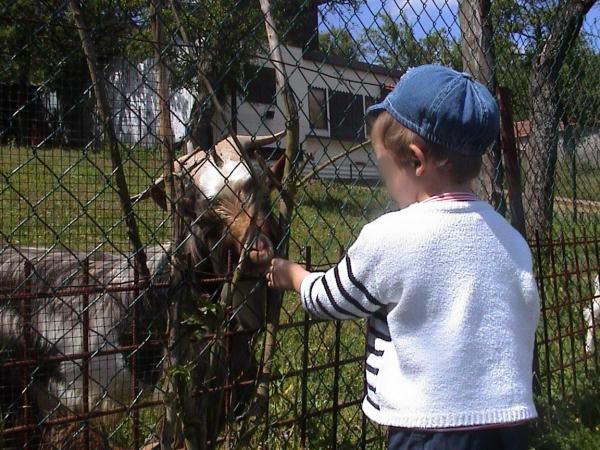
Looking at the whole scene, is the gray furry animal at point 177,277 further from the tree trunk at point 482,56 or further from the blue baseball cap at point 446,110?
the tree trunk at point 482,56

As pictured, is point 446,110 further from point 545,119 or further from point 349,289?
point 545,119

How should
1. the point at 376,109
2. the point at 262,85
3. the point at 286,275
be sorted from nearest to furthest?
the point at 376,109 → the point at 286,275 → the point at 262,85

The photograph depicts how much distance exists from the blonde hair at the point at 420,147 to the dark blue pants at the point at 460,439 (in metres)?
0.71

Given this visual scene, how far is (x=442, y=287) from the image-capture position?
212cm

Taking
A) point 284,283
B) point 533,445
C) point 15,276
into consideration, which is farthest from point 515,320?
point 15,276

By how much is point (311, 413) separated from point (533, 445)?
1403mm

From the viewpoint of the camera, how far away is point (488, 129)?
2.18 metres

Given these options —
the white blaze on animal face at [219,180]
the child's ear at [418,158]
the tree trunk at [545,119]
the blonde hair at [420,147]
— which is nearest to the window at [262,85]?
the white blaze on animal face at [219,180]

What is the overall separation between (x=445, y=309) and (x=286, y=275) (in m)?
0.59

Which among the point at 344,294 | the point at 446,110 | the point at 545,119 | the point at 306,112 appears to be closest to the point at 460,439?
the point at 344,294

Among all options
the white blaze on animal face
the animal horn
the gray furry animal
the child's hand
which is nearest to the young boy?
the child's hand

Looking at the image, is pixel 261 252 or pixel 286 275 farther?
pixel 261 252

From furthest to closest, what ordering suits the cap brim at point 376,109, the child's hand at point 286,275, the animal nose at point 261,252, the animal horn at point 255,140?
the animal horn at point 255,140 → the animal nose at point 261,252 → the child's hand at point 286,275 → the cap brim at point 376,109

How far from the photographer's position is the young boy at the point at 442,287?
2127 mm
